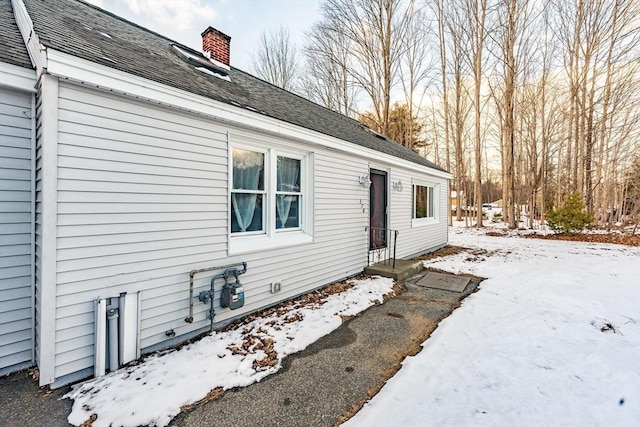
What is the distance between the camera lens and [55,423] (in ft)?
7.06

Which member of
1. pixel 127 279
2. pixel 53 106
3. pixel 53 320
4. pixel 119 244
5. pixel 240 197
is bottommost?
pixel 53 320

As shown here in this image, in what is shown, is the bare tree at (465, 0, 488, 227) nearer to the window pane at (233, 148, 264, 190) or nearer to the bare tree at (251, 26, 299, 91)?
the bare tree at (251, 26, 299, 91)

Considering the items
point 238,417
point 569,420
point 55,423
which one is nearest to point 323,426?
point 238,417

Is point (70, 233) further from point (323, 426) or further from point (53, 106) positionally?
point (323, 426)

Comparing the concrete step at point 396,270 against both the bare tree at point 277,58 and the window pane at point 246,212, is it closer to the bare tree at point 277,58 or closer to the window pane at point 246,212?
the window pane at point 246,212

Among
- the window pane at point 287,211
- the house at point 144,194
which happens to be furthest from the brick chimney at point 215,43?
the window pane at point 287,211

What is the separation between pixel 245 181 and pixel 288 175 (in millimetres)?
953

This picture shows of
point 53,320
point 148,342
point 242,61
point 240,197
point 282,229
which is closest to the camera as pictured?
point 53,320

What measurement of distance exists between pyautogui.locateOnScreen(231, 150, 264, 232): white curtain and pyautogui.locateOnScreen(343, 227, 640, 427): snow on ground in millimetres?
2878

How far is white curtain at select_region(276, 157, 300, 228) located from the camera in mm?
4926

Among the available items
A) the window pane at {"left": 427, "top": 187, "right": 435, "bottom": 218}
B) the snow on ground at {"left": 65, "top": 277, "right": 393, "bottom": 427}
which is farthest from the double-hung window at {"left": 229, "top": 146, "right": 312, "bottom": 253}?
the window pane at {"left": 427, "top": 187, "right": 435, "bottom": 218}

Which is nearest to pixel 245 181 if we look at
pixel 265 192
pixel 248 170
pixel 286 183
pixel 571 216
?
pixel 248 170

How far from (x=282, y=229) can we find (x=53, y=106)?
3.20 metres

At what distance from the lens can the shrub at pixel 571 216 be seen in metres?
13.1
